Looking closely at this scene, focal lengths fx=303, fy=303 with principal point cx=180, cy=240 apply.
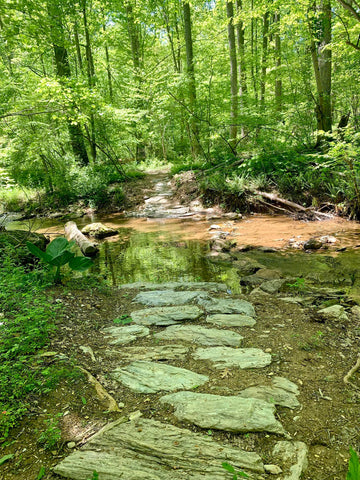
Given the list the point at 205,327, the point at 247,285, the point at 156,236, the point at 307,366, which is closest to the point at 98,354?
the point at 205,327

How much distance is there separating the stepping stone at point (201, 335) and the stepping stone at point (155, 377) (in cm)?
51

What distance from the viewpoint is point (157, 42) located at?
20.5m

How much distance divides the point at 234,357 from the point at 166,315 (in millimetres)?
1088

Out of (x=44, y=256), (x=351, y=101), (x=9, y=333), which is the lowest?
(x=9, y=333)

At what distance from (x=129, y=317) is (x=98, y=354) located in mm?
859

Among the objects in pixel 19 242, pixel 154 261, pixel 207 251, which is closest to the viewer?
pixel 19 242

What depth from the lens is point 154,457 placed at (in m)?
1.52

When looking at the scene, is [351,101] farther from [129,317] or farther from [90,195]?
[129,317]

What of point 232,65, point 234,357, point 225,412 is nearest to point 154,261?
point 234,357

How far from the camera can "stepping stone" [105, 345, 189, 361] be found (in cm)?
254

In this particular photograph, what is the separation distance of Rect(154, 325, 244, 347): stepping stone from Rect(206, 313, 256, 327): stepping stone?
174 mm

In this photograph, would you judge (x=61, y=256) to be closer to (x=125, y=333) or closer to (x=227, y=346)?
(x=125, y=333)

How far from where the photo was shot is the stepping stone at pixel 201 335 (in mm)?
2811

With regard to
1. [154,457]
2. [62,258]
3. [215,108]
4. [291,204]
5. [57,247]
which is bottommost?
[154,457]
